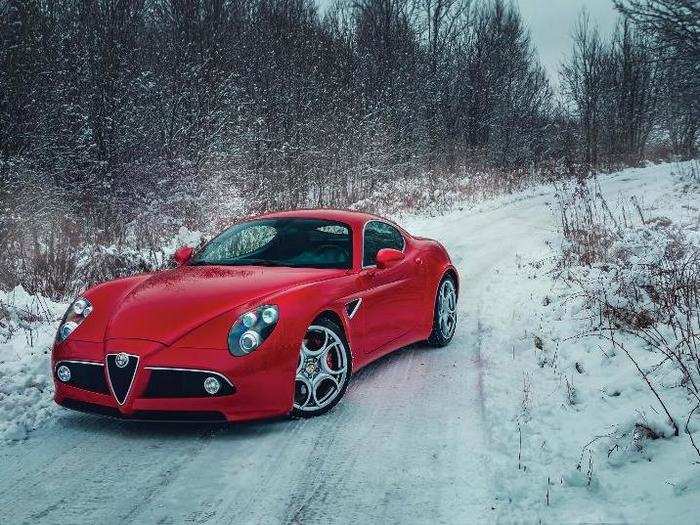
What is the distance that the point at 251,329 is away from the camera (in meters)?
3.98

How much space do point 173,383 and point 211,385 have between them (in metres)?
0.21

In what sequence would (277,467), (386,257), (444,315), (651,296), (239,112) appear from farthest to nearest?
1. (239,112)
2. (444,315)
3. (651,296)
4. (386,257)
5. (277,467)

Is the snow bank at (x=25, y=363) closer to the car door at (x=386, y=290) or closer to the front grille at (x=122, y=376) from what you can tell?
the front grille at (x=122, y=376)

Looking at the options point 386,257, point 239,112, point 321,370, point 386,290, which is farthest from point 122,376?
point 239,112

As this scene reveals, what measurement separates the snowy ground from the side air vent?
0.61 meters

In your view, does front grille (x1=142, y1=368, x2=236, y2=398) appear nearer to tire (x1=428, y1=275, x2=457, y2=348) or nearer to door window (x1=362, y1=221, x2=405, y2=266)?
door window (x1=362, y1=221, x2=405, y2=266)

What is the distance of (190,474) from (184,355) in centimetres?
66

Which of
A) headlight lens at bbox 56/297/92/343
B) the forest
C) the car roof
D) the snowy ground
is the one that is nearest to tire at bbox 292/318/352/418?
the snowy ground

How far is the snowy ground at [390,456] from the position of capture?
3.06 metres

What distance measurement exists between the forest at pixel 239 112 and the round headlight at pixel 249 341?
4.71m

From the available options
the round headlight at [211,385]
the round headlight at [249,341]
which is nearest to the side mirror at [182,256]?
the round headlight at [249,341]

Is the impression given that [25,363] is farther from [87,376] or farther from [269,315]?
[269,315]

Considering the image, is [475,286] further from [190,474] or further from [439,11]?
[439,11]

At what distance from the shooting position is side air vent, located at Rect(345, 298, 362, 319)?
4824 mm
